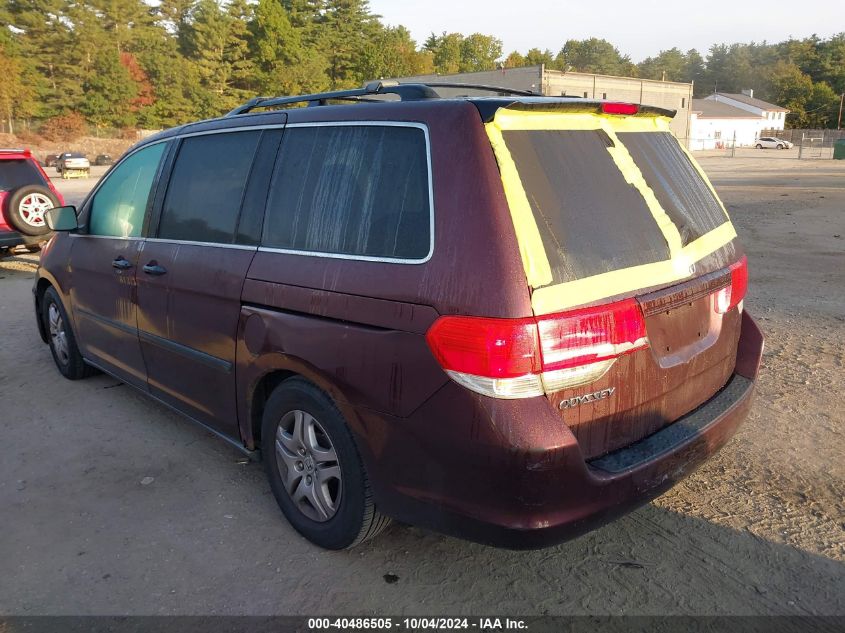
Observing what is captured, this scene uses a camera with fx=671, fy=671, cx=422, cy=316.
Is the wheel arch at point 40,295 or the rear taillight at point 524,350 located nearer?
the rear taillight at point 524,350

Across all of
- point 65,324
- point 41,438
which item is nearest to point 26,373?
point 65,324

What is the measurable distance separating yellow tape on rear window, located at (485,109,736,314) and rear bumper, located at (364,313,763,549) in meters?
0.41

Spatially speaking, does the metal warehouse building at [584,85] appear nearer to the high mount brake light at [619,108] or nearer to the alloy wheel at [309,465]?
the high mount brake light at [619,108]

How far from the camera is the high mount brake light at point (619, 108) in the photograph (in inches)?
108

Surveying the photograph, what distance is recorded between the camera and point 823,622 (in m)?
2.47

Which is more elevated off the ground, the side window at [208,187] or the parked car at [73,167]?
the side window at [208,187]

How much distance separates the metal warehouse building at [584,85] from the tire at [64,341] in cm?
4231

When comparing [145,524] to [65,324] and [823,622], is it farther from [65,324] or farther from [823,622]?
[823,622]

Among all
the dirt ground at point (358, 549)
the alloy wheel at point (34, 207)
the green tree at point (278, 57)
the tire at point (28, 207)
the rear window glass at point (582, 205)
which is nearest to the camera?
the rear window glass at point (582, 205)

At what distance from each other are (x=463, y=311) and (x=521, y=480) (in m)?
0.60

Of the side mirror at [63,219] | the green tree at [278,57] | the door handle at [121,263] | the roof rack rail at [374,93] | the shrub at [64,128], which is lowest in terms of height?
the door handle at [121,263]

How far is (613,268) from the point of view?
2.48 metres

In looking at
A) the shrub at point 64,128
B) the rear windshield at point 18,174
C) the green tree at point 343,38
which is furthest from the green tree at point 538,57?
the rear windshield at point 18,174

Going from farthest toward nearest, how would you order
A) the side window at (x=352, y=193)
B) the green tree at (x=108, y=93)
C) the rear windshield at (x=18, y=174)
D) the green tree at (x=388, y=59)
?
the green tree at (x=388, y=59)
the green tree at (x=108, y=93)
the rear windshield at (x=18, y=174)
the side window at (x=352, y=193)
